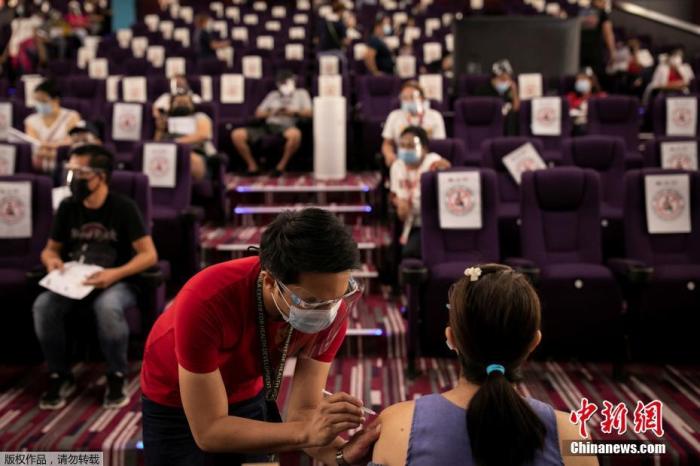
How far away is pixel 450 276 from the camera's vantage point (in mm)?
3717

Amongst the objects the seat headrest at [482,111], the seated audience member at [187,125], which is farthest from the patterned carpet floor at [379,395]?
the seat headrest at [482,111]

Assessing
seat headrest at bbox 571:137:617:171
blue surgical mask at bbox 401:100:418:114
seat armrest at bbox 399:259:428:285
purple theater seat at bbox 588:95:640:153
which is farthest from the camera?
purple theater seat at bbox 588:95:640:153

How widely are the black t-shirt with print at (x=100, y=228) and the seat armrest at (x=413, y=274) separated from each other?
1.14 m

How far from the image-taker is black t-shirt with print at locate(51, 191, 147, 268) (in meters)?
3.44

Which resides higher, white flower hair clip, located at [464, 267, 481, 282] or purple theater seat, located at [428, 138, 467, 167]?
purple theater seat, located at [428, 138, 467, 167]

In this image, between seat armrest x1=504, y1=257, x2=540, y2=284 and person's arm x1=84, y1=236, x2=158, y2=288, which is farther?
seat armrest x1=504, y1=257, x2=540, y2=284

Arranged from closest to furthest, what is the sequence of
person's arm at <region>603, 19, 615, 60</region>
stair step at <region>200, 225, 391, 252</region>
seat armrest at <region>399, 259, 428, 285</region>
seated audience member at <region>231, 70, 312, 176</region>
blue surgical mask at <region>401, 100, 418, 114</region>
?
seat armrest at <region>399, 259, 428, 285</region>
stair step at <region>200, 225, 391, 252</region>
blue surgical mask at <region>401, 100, 418, 114</region>
seated audience member at <region>231, 70, 312, 176</region>
person's arm at <region>603, 19, 615, 60</region>

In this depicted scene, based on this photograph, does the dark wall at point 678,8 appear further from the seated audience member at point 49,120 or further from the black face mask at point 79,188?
the black face mask at point 79,188

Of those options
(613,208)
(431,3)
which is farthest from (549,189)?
(431,3)

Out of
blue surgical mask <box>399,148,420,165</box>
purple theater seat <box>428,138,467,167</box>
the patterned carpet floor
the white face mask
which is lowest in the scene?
the patterned carpet floor

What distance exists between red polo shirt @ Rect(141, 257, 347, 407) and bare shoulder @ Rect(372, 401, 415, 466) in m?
0.37

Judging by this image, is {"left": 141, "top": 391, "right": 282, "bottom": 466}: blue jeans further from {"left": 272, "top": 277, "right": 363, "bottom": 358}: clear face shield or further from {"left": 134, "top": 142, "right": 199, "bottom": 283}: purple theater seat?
{"left": 134, "top": 142, "right": 199, "bottom": 283}: purple theater seat

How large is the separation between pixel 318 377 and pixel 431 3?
13.0 m

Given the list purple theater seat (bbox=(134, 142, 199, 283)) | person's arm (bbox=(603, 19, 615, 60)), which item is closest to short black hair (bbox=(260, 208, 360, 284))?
purple theater seat (bbox=(134, 142, 199, 283))
